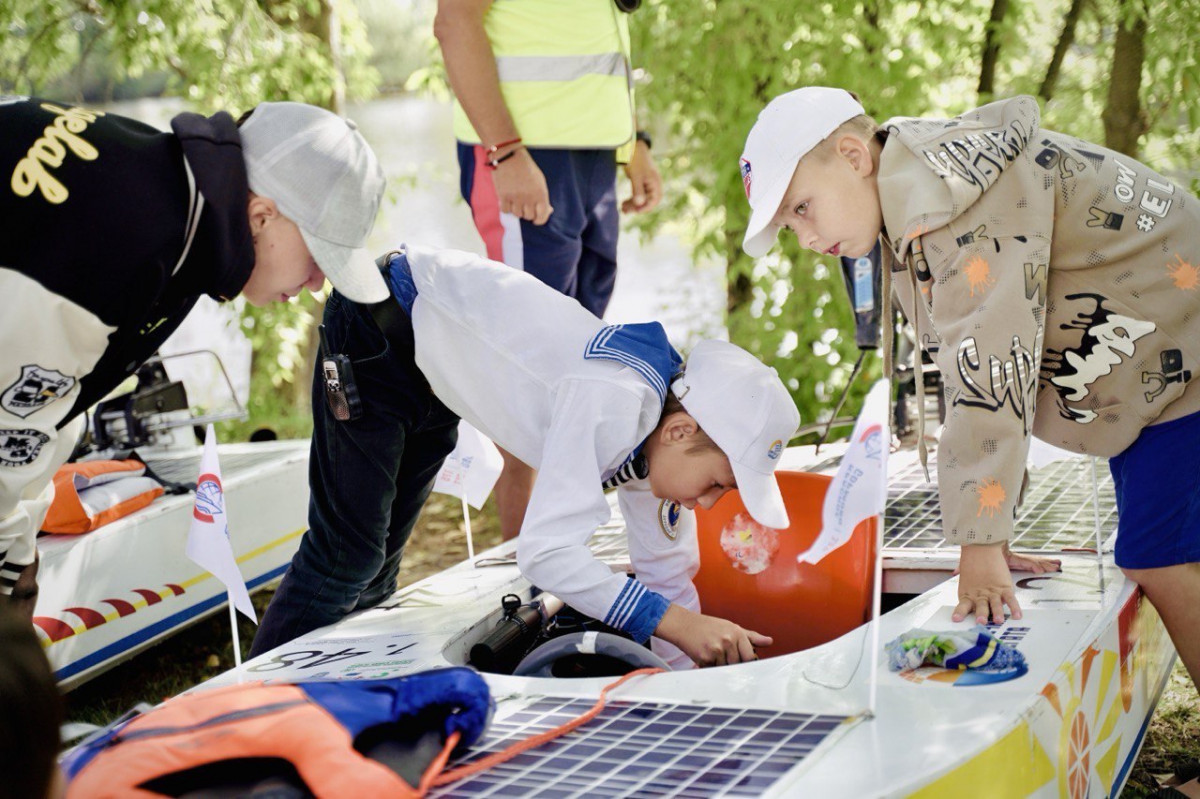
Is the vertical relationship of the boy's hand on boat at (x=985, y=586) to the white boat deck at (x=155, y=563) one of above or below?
above

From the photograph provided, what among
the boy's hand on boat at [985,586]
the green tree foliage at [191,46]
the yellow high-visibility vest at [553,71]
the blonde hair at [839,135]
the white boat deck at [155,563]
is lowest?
the white boat deck at [155,563]

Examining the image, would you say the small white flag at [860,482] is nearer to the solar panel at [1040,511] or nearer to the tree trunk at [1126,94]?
the solar panel at [1040,511]

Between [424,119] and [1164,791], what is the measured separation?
14321 mm

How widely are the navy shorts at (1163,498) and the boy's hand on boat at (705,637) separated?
0.75 metres

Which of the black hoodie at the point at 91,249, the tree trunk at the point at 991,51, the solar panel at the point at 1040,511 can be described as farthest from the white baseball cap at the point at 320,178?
the tree trunk at the point at 991,51

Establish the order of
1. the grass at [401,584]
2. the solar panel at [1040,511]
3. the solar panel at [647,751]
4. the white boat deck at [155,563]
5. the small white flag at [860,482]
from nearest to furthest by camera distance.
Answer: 1. the solar panel at [647,751]
2. the small white flag at [860,482]
3. the solar panel at [1040,511]
4. the grass at [401,584]
5. the white boat deck at [155,563]

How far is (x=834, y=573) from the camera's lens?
262 cm

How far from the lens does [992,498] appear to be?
2.18 m

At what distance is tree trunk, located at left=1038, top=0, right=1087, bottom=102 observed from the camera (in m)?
5.43

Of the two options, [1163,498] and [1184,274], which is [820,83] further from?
[1163,498]

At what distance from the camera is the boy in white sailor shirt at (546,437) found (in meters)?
2.22

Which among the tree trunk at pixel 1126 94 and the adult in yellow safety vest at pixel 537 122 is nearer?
the adult in yellow safety vest at pixel 537 122

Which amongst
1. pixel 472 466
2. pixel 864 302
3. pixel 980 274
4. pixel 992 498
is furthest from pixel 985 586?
pixel 864 302

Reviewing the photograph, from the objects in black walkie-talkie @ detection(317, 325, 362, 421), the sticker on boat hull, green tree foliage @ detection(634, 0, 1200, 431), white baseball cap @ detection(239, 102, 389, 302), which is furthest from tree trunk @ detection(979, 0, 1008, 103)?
the sticker on boat hull
